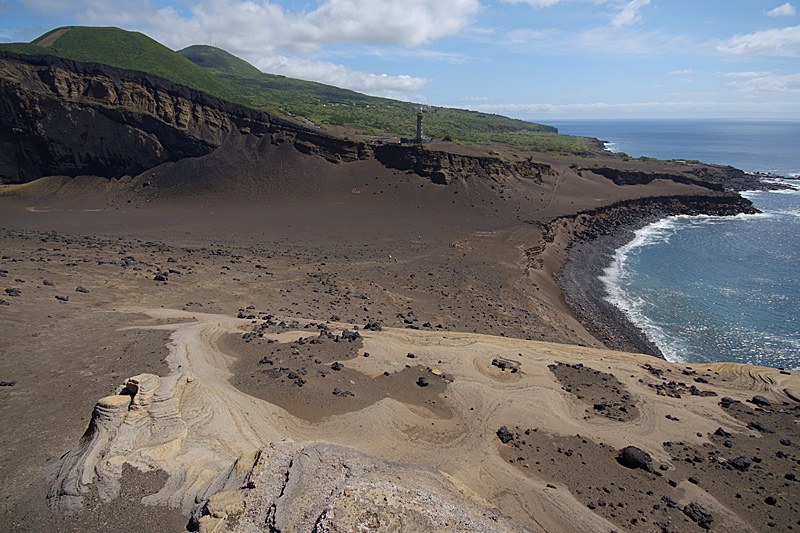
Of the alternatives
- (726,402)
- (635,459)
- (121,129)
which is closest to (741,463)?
(635,459)

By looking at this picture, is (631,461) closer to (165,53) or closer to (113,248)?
(113,248)

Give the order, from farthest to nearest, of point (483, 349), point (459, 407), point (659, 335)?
point (659, 335), point (483, 349), point (459, 407)

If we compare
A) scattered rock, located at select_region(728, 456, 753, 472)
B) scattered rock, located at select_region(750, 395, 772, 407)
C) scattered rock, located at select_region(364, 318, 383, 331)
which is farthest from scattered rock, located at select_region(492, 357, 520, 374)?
scattered rock, located at select_region(750, 395, 772, 407)

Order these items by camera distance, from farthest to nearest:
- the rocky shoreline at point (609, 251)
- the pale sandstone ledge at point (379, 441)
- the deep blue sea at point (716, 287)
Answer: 1. the rocky shoreline at point (609, 251)
2. the deep blue sea at point (716, 287)
3. the pale sandstone ledge at point (379, 441)

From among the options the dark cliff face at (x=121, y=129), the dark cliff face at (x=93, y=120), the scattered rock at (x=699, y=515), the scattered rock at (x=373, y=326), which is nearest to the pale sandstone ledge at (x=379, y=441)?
the scattered rock at (x=699, y=515)

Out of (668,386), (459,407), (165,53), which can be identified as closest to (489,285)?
(668,386)

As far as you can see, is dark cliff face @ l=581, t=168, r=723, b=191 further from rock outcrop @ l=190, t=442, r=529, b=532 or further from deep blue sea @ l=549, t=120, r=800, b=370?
rock outcrop @ l=190, t=442, r=529, b=532

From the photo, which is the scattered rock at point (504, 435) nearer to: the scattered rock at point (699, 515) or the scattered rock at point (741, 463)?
the scattered rock at point (699, 515)
